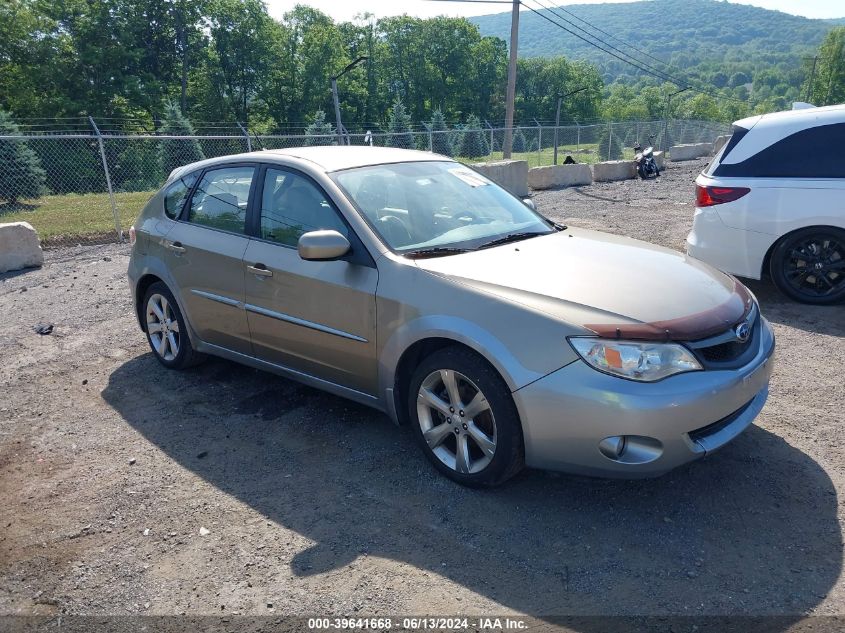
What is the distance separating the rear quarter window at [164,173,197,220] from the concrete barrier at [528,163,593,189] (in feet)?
46.4

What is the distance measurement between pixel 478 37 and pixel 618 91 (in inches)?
2469

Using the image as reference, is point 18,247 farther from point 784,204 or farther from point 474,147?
point 474,147

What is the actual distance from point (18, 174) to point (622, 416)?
21.4 m

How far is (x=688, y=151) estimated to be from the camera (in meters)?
32.2

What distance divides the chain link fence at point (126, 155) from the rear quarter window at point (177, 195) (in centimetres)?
634

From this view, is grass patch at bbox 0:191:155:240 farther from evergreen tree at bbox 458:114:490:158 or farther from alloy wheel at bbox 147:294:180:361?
evergreen tree at bbox 458:114:490:158

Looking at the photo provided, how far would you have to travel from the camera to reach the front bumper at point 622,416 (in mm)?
2799

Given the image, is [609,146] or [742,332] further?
[609,146]

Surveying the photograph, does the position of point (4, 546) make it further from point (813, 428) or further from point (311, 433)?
point (813, 428)

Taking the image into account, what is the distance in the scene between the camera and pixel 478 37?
266ft

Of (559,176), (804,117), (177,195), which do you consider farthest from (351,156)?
(559,176)

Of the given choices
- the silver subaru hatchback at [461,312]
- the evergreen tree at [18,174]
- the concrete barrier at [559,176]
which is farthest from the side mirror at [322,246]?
the evergreen tree at [18,174]

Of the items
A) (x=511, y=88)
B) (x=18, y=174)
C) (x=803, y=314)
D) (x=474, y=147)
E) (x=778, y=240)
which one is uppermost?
(x=511, y=88)

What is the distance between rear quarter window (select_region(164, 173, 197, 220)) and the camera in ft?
16.0
